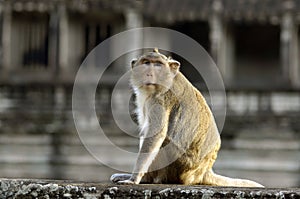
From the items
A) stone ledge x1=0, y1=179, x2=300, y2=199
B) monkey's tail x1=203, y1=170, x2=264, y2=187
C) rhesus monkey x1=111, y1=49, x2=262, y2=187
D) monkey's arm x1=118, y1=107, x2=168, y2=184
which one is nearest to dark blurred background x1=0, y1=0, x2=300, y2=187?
monkey's tail x1=203, y1=170, x2=264, y2=187

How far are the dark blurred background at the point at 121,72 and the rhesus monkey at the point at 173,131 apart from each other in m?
13.4

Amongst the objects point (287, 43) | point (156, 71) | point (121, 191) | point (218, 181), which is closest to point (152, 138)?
point (156, 71)

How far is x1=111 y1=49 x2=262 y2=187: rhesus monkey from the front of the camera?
6.95m

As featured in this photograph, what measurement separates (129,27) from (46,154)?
472cm

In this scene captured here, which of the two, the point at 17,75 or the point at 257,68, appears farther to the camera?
the point at 257,68

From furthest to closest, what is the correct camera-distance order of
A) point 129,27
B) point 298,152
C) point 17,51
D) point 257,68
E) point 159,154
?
point 257,68 → point 17,51 → point 129,27 → point 298,152 → point 159,154

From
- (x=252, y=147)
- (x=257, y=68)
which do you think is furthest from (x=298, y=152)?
(x=257, y=68)

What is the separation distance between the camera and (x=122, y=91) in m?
Result: 21.6

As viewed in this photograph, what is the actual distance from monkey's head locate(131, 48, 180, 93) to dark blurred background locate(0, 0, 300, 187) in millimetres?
13414

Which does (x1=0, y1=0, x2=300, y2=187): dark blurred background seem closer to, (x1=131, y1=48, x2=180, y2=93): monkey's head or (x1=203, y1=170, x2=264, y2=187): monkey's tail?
(x1=203, y1=170, x2=264, y2=187): monkey's tail

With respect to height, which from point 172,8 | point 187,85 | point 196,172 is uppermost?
point 172,8

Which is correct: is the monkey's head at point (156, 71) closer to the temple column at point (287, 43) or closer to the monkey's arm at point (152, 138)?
the monkey's arm at point (152, 138)

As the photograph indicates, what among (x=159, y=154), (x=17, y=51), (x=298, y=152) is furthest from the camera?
(x=17, y=51)

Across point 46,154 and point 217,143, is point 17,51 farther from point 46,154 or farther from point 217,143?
point 217,143
